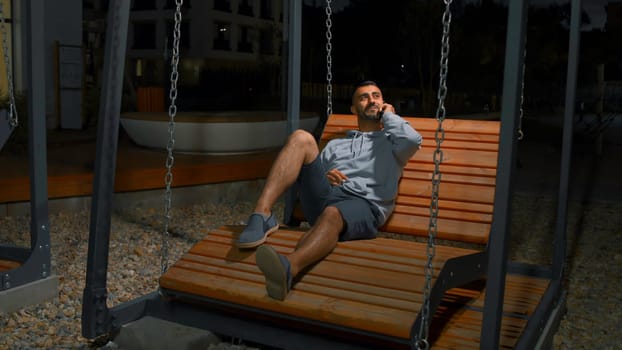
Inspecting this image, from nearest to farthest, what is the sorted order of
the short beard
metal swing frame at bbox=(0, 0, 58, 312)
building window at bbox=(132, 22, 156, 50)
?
metal swing frame at bbox=(0, 0, 58, 312)
the short beard
building window at bbox=(132, 22, 156, 50)

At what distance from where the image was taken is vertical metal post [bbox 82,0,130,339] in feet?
9.82

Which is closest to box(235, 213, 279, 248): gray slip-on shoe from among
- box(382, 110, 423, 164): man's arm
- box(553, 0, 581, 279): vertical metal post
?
box(382, 110, 423, 164): man's arm

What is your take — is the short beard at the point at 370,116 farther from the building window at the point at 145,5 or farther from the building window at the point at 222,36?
the building window at the point at 145,5

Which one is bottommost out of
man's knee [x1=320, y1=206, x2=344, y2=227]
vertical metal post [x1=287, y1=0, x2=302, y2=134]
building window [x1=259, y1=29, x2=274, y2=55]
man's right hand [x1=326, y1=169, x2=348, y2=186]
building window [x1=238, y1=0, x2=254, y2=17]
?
man's knee [x1=320, y1=206, x2=344, y2=227]

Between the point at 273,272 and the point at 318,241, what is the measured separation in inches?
13.5

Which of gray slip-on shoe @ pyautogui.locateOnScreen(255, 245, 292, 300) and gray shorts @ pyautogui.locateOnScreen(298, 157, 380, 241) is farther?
gray shorts @ pyautogui.locateOnScreen(298, 157, 380, 241)

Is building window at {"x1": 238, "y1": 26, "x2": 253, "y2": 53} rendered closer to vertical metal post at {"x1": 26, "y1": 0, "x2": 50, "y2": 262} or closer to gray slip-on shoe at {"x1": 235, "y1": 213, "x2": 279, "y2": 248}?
vertical metal post at {"x1": 26, "y1": 0, "x2": 50, "y2": 262}

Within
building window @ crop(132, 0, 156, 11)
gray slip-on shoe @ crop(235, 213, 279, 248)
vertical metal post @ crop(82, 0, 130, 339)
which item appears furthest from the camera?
building window @ crop(132, 0, 156, 11)

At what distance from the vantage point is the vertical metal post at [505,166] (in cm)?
224

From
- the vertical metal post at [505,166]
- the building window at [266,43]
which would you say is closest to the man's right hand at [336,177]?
the vertical metal post at [505,166]

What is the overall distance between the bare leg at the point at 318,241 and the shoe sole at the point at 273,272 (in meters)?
0.08

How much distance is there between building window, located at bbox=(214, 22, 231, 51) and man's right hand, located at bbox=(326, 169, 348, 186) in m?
22.7

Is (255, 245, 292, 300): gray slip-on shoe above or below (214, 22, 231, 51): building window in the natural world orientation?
below

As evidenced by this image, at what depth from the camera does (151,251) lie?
5.30m
